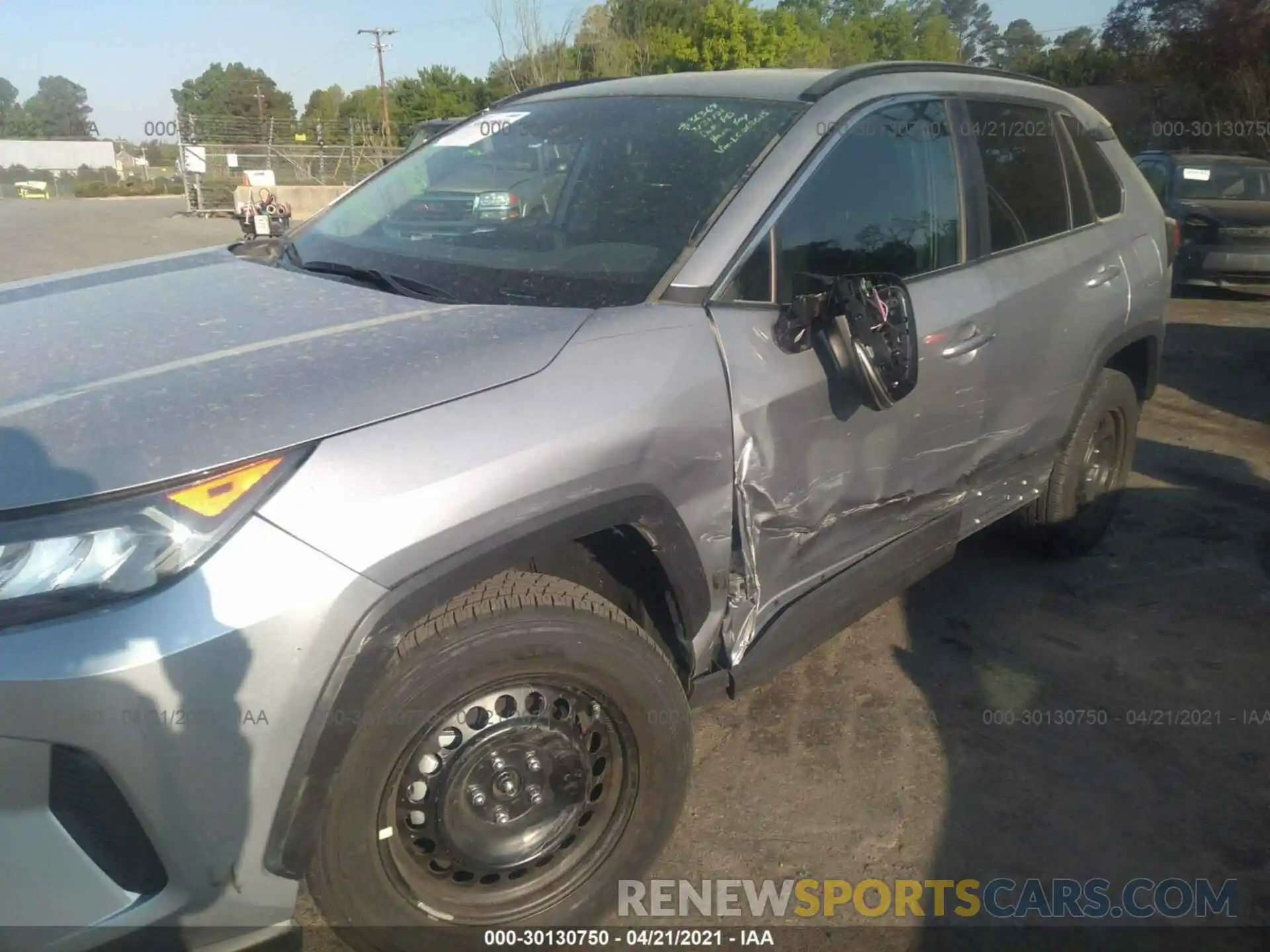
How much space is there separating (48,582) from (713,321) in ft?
4.65

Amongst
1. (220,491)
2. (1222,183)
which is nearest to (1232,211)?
(1222,183)

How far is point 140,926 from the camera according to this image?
1647mm

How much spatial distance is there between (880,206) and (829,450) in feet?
2.62

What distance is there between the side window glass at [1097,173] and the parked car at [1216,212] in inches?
292

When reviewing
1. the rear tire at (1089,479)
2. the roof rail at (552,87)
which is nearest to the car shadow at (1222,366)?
the rear tire at (1089,479)

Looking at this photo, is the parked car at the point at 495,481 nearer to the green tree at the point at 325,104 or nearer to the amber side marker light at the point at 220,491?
the amber side marker light at the point at 220,491

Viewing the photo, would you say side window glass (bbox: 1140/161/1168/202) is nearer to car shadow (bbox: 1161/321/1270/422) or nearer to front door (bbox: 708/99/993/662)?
car shadow (bbox: 1161/321/1270/422)

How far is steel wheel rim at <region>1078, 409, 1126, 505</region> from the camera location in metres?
4.15

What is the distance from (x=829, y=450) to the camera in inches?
101

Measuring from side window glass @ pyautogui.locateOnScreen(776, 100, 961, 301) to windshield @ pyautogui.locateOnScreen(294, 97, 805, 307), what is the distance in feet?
0.63

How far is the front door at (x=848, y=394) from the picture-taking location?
7.88 feet

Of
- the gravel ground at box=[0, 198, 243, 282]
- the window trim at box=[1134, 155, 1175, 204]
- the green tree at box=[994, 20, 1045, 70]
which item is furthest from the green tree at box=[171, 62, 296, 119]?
the window trim at box=[1134, 155, 1175, 204]

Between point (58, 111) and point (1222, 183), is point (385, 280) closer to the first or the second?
point (1222, 183)


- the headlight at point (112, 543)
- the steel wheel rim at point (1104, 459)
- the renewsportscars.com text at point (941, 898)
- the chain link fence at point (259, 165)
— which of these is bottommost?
the renewsportscars.com text at point (941, 898)
